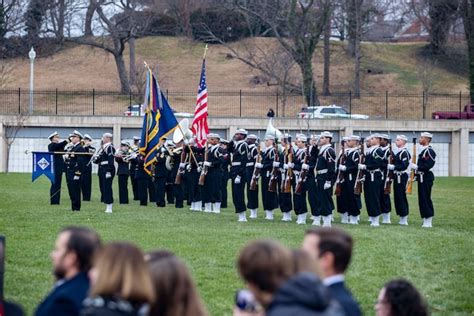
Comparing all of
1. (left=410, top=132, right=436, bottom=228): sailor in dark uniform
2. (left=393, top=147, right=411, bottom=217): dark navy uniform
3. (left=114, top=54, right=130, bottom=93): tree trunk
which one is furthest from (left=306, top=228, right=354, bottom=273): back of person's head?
(left=114, top=54, right=130, bottom=93): tree trunk

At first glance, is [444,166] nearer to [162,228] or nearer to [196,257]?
[162,228]

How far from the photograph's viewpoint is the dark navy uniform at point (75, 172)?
2684 cm

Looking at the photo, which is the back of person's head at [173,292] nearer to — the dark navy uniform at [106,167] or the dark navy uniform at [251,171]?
the dark navy uniform at [251,171]

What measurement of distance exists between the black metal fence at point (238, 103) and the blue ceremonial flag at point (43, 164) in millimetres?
27278

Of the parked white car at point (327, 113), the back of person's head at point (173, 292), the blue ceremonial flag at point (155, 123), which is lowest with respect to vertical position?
the back of person's head at point (173, 292)

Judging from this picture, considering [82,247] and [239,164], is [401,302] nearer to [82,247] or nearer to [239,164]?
[82,247]

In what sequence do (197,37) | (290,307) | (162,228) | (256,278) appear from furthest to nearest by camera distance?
1. (197,37)
2. (162,228)
3. (256,278)
4. (290,307)

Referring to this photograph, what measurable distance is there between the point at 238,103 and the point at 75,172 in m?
32.4

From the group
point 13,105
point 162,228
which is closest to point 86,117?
point 13,105

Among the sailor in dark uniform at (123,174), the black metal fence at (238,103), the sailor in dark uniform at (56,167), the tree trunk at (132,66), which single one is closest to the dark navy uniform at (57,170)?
the sailor in dark uniform at (56,167)

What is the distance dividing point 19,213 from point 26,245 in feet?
23.3

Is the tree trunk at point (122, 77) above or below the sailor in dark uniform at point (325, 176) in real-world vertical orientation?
above

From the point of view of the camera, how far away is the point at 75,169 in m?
27.5

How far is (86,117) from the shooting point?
4991cm
